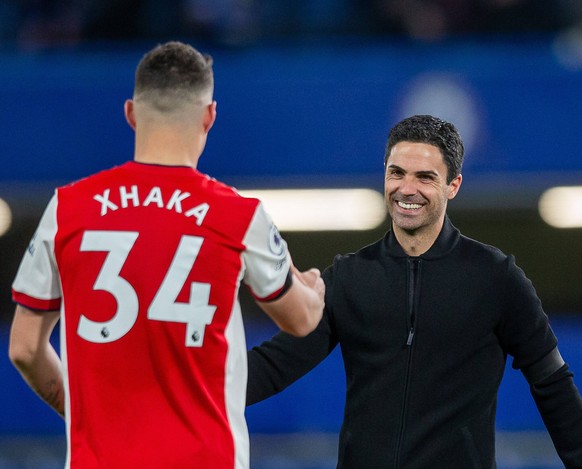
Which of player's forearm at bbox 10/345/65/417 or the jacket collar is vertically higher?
the jacket collar

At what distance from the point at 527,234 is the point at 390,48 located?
1.71 metres

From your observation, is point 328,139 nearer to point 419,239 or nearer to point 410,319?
point 419,239

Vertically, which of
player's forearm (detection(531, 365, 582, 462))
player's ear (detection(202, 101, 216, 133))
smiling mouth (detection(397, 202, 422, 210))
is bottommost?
player's forearm (detection(531, 365, 582, 462))

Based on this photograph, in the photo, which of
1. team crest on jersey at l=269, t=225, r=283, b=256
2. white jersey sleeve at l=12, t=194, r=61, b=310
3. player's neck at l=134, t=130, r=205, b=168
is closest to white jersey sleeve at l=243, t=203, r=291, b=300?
team crest on jersey at l=269, t=225, r=283, b=256

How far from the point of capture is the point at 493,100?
8.89m

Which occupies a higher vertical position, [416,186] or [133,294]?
[416,186]


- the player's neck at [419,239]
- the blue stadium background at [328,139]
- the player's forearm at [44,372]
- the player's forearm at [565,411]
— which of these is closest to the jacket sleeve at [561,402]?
the player's forearm at [565,411]

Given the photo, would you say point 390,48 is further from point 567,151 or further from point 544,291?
point 544,291

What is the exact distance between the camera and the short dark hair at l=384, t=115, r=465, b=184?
3889 mm

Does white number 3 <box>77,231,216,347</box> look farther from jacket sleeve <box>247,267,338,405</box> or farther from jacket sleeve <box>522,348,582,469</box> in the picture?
jacket sleeve <box>522,348,582,469</box>

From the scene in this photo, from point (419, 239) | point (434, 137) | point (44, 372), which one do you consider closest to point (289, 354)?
point (419, 239)

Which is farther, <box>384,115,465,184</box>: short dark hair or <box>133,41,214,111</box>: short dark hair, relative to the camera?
<box>384,115,465,184</box>: short dark hair

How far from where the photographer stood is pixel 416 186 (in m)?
3.83

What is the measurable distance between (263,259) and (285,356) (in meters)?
0.92
